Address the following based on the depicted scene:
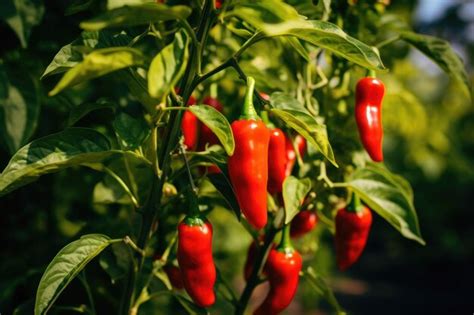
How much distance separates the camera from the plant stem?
134 cm

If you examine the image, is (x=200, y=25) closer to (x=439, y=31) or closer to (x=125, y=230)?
(x=125, y=230)

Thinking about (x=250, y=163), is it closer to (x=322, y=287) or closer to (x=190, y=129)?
(x=190, y=129)

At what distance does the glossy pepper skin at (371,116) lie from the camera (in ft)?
4.06

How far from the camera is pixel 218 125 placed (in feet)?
2.95

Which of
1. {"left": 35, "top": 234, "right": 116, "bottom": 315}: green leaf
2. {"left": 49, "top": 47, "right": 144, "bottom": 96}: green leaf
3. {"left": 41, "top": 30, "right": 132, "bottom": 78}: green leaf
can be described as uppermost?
{"left": 49, "top": 47, "right": 144, "bottom": 96}: green leaf

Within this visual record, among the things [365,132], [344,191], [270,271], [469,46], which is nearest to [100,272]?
[270,271]

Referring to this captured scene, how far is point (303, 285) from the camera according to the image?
17.9ft

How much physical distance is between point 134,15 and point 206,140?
1.72 feet

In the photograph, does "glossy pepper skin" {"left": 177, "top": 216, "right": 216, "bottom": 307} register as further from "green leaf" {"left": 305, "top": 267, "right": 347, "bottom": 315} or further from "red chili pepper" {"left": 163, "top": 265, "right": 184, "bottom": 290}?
"green leaf" {"left": 305, "top": 267, "right": 347, "bottom": 315}

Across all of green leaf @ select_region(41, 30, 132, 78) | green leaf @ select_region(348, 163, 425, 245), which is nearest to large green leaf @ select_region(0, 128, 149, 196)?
green leaf @ select_region(41, 30, 132, 78)

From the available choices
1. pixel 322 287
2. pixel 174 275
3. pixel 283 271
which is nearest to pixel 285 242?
pixel 283 271

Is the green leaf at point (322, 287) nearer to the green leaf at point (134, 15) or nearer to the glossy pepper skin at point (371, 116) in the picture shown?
the glossy pepper skin at point (371, 116)

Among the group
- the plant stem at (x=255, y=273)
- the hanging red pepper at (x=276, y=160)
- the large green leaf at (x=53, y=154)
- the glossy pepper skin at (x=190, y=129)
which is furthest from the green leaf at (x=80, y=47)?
the plant stem at (x=255, y=273)

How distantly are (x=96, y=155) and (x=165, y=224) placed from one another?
1.90ft
